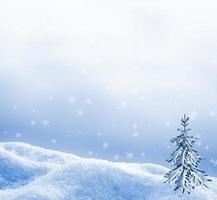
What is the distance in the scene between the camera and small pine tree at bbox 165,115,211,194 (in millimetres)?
43562

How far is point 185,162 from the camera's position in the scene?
43750 mm

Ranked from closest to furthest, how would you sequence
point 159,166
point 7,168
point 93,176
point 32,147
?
point 93,176 < point 7,168 < point 159,166 < point 32,147

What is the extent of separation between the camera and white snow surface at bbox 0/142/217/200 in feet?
Answer: 401

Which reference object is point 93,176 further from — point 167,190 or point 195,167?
point 195,167

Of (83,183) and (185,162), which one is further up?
(83,183)

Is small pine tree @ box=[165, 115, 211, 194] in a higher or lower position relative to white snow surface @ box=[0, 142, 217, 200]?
lower

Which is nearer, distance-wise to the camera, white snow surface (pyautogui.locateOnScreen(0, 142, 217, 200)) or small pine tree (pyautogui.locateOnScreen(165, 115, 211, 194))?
small pine tree (pyautogui.locateOnScreen(165, 115, 211, 194))

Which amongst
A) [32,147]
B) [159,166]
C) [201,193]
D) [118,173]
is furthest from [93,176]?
[32,147]

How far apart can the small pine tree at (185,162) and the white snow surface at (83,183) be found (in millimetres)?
74479

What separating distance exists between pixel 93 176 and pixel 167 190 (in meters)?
18.8

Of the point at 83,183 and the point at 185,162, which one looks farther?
the point at 83,183

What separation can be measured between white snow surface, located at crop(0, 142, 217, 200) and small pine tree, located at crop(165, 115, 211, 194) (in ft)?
244

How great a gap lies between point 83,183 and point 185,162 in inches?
3378

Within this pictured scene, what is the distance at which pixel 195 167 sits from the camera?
43.8 m
